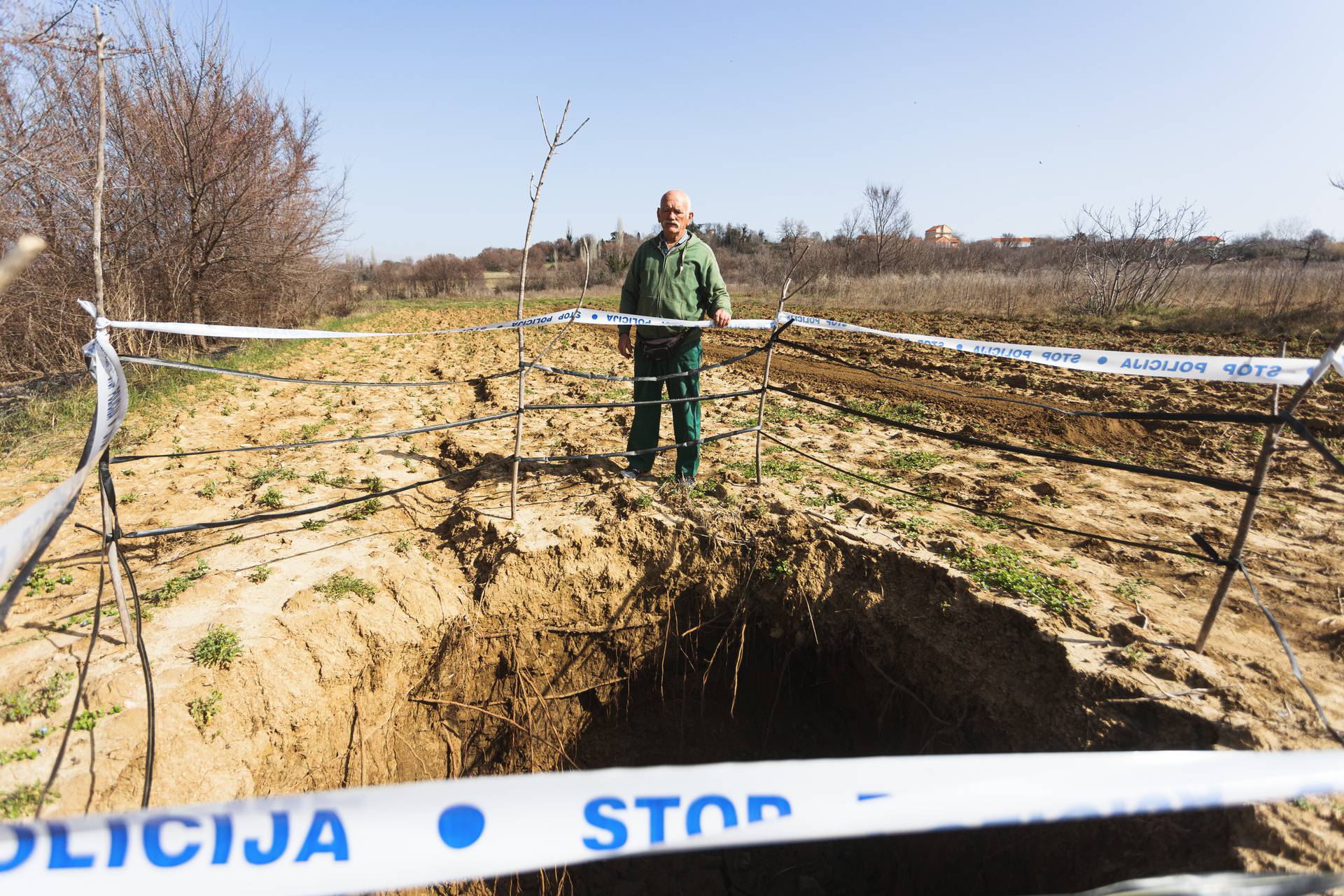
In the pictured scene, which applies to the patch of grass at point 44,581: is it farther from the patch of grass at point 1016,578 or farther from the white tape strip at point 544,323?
the patch of grass at point 1016,578

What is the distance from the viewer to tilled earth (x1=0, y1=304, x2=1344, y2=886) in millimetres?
2719

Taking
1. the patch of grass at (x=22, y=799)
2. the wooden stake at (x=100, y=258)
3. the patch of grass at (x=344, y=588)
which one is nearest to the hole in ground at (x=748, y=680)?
the patch of grass at (x=344, y=588)

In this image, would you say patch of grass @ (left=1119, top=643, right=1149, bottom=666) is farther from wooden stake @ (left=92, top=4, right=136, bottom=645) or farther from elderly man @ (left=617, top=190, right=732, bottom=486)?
wooden stake @ (left=92, top=4, right=136, bottom=645)

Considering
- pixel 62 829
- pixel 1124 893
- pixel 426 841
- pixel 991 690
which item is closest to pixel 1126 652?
pixel 991 690

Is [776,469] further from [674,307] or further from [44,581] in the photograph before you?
[44,581]

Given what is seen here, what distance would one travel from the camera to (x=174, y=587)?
3391mm

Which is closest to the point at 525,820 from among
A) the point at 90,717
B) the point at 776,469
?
the point at 90,717

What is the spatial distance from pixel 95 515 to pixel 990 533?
618 centimetres

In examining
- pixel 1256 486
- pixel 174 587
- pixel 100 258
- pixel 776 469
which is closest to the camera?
pixel 1256 486

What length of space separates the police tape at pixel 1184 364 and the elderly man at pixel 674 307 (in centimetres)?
151

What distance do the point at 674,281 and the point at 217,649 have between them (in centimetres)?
328

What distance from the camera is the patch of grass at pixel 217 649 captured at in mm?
2951

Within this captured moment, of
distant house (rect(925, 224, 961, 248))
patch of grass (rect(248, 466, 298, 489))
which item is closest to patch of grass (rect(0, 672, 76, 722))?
patch of grass (rect(248, 466, 298, 489))

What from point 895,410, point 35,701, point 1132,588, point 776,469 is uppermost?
point 895,410
